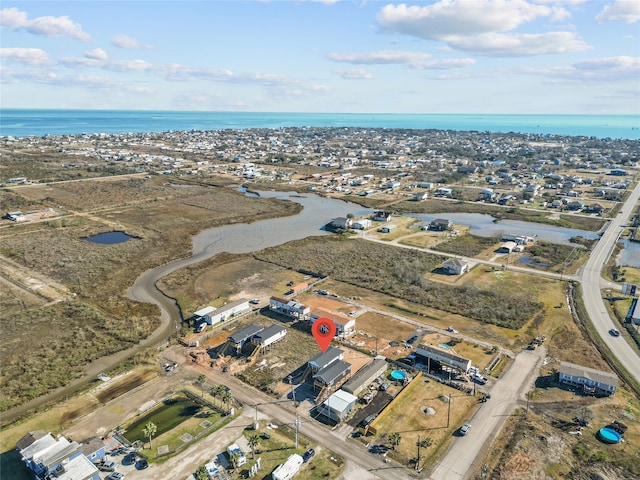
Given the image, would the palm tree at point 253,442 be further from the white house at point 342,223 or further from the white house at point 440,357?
the white house at point 342,223

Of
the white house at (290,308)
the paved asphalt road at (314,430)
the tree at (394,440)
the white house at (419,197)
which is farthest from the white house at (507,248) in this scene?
the paved asphalt road at (314,430)

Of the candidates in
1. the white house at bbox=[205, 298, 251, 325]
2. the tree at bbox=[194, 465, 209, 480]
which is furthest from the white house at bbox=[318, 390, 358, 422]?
the white house at bbox=[205, 298, 251, 325]

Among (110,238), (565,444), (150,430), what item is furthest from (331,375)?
(110,238)

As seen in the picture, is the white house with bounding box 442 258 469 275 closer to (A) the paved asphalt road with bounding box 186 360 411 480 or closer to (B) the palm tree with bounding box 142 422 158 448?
(A) the paved asphalt road with bounding box 186 360 411 480

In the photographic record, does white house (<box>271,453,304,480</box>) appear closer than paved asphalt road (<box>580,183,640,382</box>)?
Yes

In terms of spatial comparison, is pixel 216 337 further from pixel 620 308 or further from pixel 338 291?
pixel 620 308

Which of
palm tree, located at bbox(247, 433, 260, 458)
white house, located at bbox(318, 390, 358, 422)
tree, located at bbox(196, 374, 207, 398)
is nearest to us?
palm tree, located at bbox(247, 433, 260, 458)
